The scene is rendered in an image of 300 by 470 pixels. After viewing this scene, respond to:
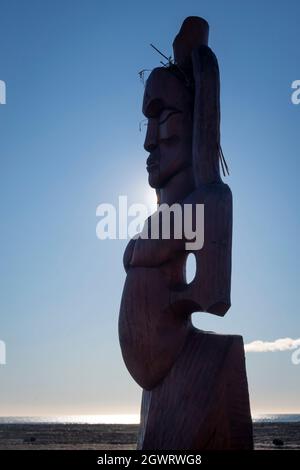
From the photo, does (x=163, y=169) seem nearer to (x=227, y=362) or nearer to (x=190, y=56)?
(x=190, y=56)

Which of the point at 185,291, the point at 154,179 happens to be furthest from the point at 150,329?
the point at 154,179

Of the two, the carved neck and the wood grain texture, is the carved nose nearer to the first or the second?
the carved neck

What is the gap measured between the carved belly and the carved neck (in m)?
0.96

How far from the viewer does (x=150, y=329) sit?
21.1 feet

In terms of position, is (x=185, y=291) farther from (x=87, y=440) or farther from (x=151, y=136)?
(x=87, y=440)

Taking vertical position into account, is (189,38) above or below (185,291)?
above

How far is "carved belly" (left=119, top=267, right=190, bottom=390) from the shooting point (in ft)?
21.0

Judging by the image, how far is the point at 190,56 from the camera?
7.37 meters

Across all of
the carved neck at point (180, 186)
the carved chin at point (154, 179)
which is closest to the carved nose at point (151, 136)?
the carved chin at point (154, 179)

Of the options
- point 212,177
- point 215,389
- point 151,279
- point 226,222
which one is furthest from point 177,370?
point 212,177

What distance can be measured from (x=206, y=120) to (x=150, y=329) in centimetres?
231

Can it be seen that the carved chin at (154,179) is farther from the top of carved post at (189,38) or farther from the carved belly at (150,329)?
the top of carved post at (189,38)

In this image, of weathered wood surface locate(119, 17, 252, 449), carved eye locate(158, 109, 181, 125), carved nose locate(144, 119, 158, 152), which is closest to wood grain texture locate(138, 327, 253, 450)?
weathered wood surface locate(119, 17, 252, 449)

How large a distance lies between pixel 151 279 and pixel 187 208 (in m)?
0.84
